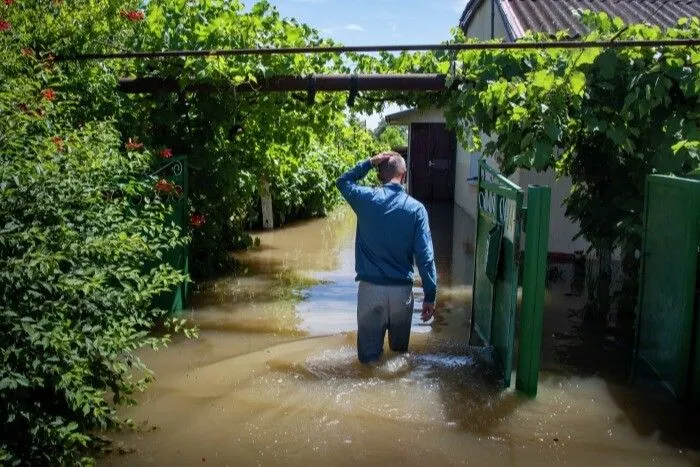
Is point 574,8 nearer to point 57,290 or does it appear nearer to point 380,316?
point 380,316

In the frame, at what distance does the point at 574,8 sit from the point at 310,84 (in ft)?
22.5

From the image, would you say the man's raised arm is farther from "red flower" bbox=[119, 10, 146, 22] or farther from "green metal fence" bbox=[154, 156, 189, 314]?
"red flower" bbox=[119, 10, 146, 22]

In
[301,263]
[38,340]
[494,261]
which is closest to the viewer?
[38,340]

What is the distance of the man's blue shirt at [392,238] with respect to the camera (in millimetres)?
5742

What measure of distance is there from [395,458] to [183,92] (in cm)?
574

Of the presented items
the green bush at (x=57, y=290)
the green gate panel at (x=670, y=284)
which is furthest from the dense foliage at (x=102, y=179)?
the green gate panel at (x=670, y=284)

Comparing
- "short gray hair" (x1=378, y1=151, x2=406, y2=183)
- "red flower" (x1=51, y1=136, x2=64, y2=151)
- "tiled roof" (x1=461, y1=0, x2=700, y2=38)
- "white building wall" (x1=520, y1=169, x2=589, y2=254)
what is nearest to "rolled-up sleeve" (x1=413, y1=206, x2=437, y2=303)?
"short gray hair" (x1=378, y1=151, x2=406, y2=183)

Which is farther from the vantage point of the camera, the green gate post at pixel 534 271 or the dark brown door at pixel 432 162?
the dark brown door at pixel 432 162

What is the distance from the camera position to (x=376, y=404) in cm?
526

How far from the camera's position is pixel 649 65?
6641 mm

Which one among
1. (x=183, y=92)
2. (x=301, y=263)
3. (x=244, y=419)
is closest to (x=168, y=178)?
(x=183, y=92)

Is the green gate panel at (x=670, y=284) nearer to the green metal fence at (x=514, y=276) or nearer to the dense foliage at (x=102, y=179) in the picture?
the green metal fence at (x=514, y=276)

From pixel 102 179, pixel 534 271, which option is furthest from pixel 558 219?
pixel 102 179

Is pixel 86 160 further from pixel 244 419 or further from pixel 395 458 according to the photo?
pixel 395 458
